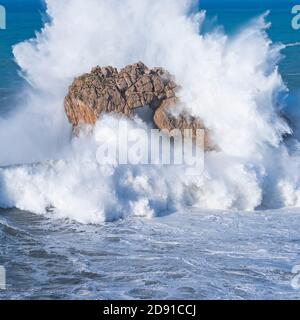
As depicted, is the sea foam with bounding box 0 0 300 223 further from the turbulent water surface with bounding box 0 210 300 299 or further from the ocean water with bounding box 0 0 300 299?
the turbulent water surface with bounding box 0 210 300 299

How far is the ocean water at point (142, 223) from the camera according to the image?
1395cm

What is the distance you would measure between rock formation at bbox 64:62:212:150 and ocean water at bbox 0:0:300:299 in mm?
934

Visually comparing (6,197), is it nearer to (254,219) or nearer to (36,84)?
(254,219)

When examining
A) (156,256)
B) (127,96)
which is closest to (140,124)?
(127,96)

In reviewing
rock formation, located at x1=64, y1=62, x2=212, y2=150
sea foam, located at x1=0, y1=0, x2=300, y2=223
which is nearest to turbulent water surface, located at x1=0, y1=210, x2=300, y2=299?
sea foam, located at x1=0, y1=0, x2=300, y2=223

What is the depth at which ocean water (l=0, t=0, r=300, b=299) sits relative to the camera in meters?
14.0

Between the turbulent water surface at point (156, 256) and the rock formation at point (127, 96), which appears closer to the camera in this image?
the turbulent water surface at point (156, 256)

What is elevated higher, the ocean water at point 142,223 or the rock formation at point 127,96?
the rock formation at point 127,96

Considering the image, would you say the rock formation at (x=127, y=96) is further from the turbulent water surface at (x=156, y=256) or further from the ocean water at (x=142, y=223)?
the turbulent water surface at (x=156, y=256)

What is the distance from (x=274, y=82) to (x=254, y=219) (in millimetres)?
6403

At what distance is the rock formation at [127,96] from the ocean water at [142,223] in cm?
93

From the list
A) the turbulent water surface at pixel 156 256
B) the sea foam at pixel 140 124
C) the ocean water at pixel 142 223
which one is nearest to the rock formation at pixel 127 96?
the sea foam at pixel 140 124

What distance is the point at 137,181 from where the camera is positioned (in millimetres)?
19016

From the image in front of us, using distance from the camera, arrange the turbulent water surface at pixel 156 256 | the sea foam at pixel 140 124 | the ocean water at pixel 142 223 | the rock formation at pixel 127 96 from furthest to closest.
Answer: the rock formation at pixel 127 96 → the sea foam at pixel 140 124 → the ocean water at pixel 142 223 → the turbulent water surface at pixel 156 256
